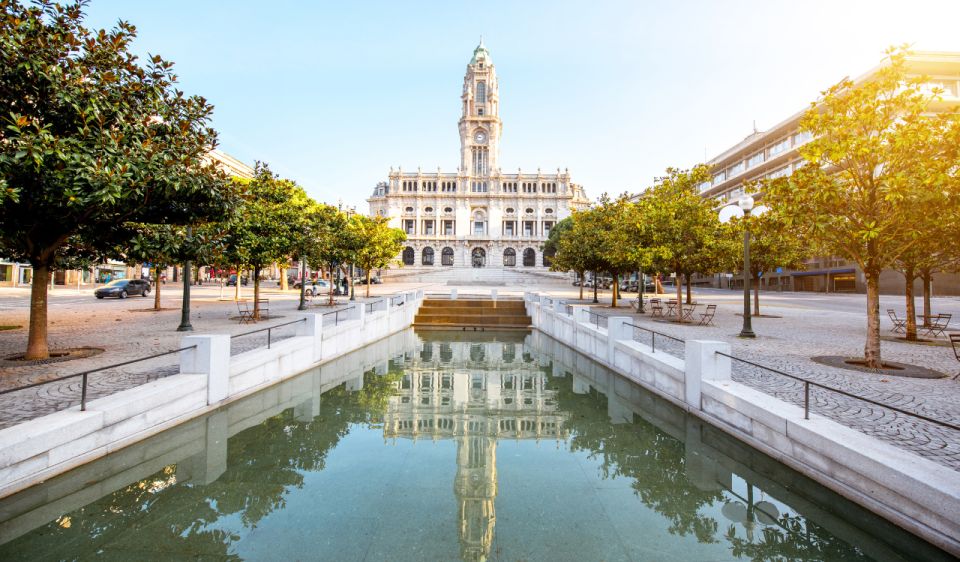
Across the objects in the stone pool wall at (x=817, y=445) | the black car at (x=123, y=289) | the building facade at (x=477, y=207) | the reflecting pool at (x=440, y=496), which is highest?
the building facade at (x=477, y=207)

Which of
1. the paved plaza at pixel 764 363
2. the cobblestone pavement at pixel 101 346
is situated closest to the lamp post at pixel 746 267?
the paved plaza at pixel 764 363

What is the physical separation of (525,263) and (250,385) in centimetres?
8242

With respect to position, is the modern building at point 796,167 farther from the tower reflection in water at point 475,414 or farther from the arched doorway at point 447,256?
the arched doorway at point 447,256

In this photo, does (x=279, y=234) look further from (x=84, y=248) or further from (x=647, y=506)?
(x=647, y=506)

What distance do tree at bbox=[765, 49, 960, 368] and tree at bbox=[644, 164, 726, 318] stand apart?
7887mm

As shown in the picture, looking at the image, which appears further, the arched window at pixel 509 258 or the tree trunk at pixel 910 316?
the arched window at pixel 509 258

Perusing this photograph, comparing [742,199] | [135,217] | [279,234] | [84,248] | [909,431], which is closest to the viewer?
[909,431]

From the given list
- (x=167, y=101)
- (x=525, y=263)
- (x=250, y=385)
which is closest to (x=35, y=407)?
(x=250, y=385)

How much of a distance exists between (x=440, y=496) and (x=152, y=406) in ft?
14.6

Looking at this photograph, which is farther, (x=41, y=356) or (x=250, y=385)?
(x=41, y=356)

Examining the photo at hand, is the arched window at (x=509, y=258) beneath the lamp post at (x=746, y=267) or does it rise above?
above

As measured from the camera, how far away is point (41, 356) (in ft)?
32.2

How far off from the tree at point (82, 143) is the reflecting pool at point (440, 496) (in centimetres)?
418

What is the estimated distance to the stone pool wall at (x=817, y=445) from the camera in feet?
13.3
